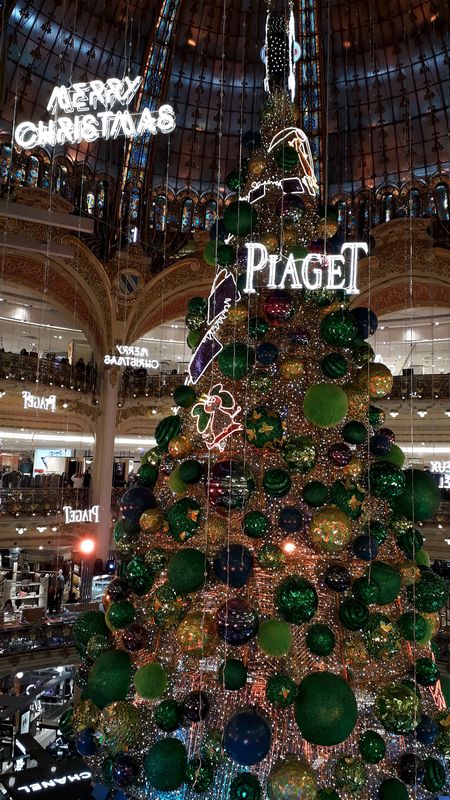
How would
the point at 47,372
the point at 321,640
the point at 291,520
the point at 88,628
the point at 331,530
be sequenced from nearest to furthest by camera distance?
1. the point at 321,640
2. the point at 331,530
3. the point at 291,520
4. the point at 88,628
5. the point at 47,372

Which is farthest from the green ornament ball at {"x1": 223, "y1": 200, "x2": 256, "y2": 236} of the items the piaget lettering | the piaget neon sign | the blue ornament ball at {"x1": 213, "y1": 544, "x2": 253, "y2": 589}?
the piaget neon sign

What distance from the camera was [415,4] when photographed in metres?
15.0

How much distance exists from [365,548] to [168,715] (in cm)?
134

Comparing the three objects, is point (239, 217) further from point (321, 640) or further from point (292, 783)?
point (292, 783)

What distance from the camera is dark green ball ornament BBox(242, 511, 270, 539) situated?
9.89ft

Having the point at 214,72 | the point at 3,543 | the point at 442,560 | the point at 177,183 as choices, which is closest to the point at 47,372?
the point at 3,543

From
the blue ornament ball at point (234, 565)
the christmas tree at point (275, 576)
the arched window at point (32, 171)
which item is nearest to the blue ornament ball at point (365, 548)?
the christmas tree at point (275, 576)

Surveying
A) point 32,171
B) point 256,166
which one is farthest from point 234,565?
point 32,171

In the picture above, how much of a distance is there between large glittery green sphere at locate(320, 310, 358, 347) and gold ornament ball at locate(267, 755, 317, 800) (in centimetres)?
219

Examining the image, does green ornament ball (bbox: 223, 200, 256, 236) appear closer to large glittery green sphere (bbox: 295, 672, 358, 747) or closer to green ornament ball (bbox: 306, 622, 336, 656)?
green ornament ball (bbox: 306, 622, 336, 656)

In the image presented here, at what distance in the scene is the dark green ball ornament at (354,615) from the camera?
285cm

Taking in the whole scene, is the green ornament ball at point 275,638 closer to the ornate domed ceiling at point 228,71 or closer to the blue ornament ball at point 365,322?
the blue ornament ball at point 365,322

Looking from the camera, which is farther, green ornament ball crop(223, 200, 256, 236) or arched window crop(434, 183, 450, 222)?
arched window crop(434, 183, 450, 222)

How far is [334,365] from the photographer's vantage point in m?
3.29
